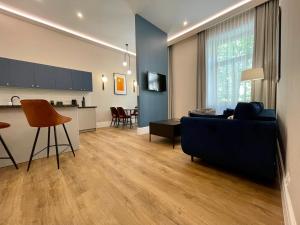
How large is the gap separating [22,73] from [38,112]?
112 inches

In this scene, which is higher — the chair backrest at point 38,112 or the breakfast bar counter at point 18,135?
the chair backrest at point 38,112

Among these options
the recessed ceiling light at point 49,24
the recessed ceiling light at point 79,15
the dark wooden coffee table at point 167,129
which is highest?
the recessed ceiling light at point 79,15

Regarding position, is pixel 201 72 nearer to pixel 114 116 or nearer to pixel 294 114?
pixel 114 116

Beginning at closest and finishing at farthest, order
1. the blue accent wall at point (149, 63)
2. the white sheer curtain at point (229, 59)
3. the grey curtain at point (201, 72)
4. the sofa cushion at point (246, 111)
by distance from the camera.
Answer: the sofa cushion at point (246, 111) < the white sheer curtain at point (229, 59) < the blue accent wall at point (149, 63) < the grey curtain at point (201, 72)

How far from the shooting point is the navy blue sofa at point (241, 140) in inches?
56.4

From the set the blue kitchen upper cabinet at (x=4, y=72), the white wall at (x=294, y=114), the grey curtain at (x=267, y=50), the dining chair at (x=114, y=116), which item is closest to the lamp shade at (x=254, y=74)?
the grey curtain at (x=267, y=50)

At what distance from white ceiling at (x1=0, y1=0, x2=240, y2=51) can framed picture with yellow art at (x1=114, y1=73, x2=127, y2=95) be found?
1.89 m

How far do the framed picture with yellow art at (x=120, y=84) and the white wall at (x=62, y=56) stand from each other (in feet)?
0.60

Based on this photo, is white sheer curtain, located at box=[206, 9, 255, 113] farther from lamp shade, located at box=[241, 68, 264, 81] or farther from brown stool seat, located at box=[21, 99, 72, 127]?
brown stool seat, located at box=[21, 99, 72, 127]

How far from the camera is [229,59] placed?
166 inches

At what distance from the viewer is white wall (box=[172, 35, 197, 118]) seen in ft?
17.4

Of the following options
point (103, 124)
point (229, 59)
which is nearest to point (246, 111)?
point (229, 59)

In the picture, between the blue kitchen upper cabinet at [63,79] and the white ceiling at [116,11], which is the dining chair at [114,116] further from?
the white ceiling at [116,11]

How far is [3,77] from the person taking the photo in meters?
3.62
